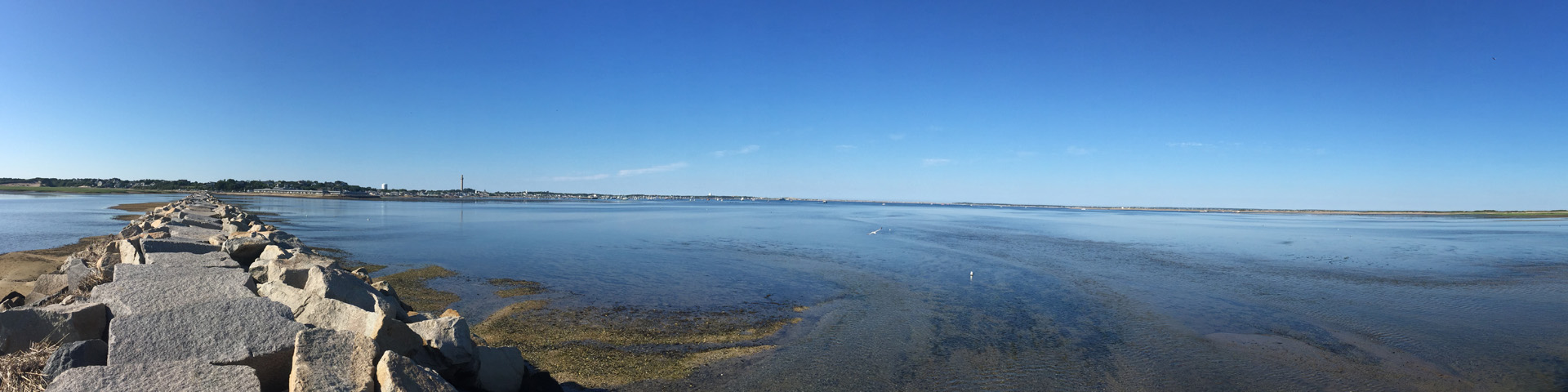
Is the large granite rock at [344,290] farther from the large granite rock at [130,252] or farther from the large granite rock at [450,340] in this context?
the large granite rock at [130,252]

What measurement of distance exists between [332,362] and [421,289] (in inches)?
373

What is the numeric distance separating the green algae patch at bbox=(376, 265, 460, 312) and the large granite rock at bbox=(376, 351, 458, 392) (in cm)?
614

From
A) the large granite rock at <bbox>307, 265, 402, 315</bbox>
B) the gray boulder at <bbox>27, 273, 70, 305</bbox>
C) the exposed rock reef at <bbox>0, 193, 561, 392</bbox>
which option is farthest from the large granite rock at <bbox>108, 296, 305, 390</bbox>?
the gray boulder at <bbox>27, 273, 70, 305</bbox>

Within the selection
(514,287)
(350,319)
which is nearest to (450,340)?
(350,319)

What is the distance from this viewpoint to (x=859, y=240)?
93.7 ft

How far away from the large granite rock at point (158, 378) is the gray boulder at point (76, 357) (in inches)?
8.0

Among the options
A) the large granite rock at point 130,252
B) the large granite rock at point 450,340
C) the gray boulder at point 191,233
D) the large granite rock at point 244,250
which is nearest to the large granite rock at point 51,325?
the large granite rock at point 450,340

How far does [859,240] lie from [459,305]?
2010 centimetres

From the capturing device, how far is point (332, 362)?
3.93 m

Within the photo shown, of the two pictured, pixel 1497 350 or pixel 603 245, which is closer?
pixel 1497 350

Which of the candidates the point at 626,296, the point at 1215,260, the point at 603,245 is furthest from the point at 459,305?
the point at 1215,260

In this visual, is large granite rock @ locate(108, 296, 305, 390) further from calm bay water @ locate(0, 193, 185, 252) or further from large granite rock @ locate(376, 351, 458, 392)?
calm bay water @ locate(0, 193, 185, 252)

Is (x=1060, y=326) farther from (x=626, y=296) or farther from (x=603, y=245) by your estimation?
(x=603, y=245)

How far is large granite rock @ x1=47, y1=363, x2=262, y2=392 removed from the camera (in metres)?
3.41
